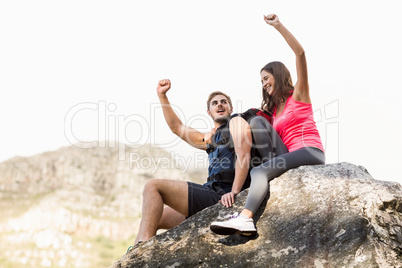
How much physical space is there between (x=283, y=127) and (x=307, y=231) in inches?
47.4

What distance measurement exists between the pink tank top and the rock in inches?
12.1

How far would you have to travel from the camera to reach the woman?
3139 mm

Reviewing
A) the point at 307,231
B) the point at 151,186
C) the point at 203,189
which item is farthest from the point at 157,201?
the point at 307,231

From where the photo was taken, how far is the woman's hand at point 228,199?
3.45 m

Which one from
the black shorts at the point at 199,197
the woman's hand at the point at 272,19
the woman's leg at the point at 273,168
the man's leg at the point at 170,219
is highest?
the woman's hand at the point at 272,19

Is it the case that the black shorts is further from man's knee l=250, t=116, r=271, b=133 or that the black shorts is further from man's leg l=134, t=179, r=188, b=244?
man's knee l=250, t=116, r=271, b=133

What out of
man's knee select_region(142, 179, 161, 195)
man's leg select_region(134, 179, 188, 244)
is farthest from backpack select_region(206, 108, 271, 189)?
man's knee select_region(142, 179, 161, 195)

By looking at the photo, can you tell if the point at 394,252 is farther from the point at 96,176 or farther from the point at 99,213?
the point at 96,176

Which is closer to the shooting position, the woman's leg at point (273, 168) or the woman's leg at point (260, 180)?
the woman's leg at point (260, 180)

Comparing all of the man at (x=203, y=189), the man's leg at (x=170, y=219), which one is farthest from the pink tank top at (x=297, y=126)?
the man's leg at (x=170, y=219)

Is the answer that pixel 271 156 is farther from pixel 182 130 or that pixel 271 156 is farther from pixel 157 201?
pixel 182 130

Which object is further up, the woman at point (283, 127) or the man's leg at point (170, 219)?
the woman at point (283, 127)

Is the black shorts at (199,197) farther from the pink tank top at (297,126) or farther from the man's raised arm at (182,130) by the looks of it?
the man's raised arm at (182,130)

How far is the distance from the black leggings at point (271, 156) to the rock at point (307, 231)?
0.32 ft
